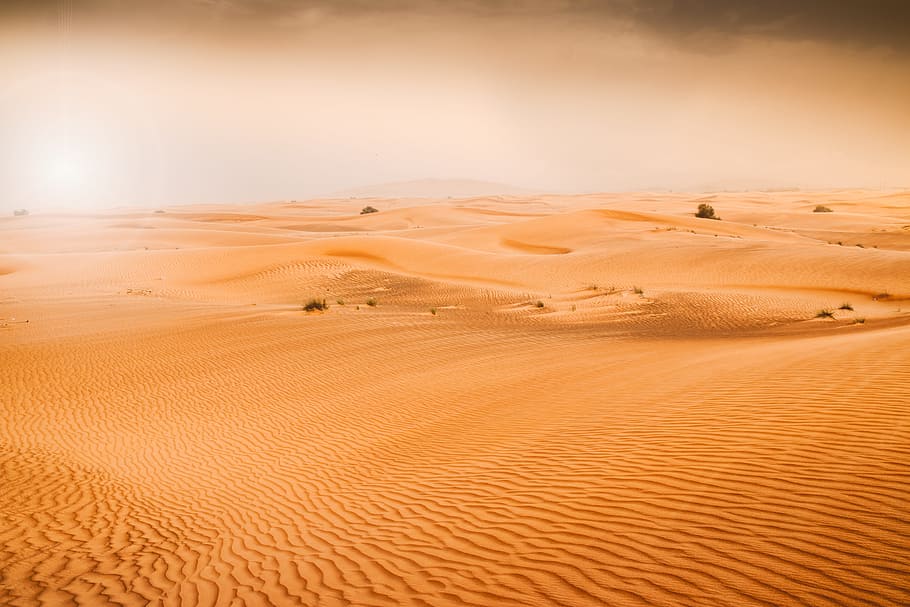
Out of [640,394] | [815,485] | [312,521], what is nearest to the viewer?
[815,485]

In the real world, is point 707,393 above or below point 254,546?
above

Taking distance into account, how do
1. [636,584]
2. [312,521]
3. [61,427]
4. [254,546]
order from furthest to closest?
[61,427] → [312,521] → [254,546] → [636,584]

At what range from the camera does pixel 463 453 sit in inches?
290

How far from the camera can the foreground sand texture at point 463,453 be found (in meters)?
4.09

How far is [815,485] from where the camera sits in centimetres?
450

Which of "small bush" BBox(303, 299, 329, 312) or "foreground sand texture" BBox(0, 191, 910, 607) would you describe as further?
"small bush" BBox(303, 299, 329, 312)

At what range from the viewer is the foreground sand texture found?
4086 millimetres

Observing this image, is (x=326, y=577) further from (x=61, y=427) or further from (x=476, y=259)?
(x=476, y=259)

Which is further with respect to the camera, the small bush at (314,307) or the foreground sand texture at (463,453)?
the small bush at (314,307)

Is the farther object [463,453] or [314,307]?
[314,307]

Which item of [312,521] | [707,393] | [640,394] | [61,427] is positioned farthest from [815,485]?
[61,427]

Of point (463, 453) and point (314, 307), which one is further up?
point (314, 307)

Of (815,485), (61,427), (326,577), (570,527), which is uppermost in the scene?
(815,485)

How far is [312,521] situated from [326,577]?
144 cm
